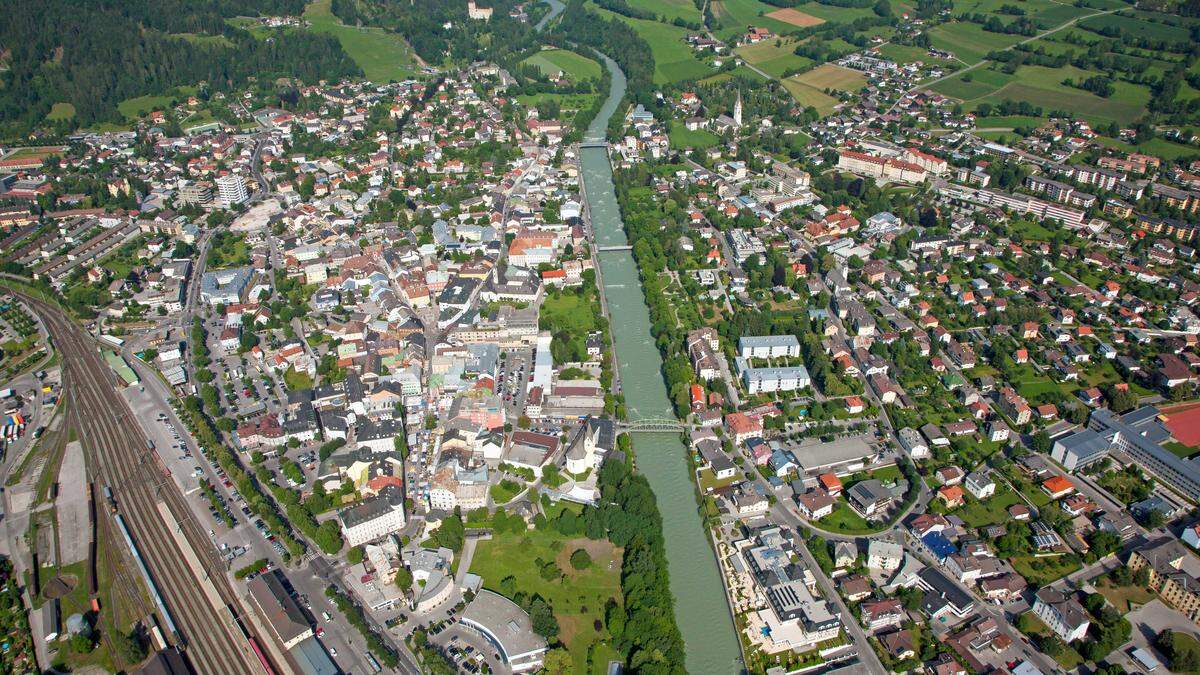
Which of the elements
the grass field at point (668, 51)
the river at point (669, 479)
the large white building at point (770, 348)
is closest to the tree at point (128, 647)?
the river at point (669, 479)

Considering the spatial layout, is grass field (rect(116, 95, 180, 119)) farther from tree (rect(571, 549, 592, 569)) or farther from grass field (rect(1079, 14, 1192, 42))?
grass field (rect(1079, 14, 1192, 42))

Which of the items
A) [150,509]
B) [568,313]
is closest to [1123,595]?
[568,313]

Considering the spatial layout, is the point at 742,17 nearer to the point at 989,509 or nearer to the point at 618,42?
the point at 618,42

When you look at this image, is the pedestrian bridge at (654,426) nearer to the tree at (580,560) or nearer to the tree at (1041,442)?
the tree at (580,560)

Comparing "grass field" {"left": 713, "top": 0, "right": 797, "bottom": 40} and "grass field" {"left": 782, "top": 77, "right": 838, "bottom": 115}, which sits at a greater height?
"grass field" {"left": 713, "top": 0, "right": 797, "bottom": 40}

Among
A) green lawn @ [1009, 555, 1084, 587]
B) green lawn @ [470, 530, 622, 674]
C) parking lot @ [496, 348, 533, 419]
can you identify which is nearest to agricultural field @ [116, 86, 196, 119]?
parking lot @ [496, 348, 533, 419]
